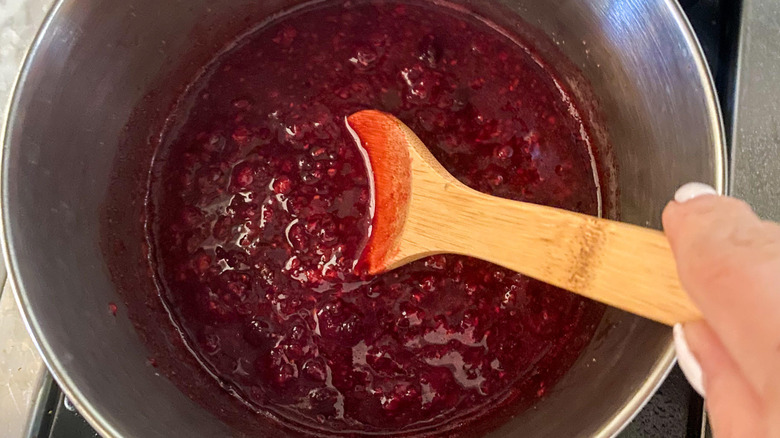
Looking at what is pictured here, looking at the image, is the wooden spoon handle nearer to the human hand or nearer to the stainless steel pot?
the human hand

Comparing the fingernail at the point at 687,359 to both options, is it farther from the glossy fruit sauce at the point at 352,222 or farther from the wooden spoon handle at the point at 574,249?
the glossy fruit sauce at the point at 352,222

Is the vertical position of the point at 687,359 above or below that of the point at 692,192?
below

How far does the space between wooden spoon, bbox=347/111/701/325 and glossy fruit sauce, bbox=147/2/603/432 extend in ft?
0.37

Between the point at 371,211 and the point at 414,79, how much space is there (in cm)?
38

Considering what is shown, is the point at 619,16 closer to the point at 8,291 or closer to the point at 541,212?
the point at 541,212

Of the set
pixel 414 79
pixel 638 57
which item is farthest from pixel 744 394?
pixel 414 79

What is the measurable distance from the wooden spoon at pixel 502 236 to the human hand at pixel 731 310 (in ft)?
→ 0.22

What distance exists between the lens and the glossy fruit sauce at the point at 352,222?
4.70 ft

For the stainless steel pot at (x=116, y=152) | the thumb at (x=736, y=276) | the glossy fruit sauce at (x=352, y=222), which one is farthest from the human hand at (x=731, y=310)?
the glossy fruit sauce at (x=352, y=222)

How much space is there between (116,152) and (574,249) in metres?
1.16

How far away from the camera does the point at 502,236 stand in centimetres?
111

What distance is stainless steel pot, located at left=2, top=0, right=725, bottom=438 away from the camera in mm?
1120

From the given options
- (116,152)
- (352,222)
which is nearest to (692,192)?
(352,222)

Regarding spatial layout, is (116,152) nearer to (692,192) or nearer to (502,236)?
(502,236)
